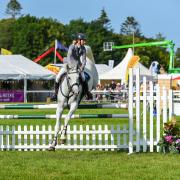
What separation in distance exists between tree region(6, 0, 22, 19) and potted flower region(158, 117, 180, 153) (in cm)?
13919

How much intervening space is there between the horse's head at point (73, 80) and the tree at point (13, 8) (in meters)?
139

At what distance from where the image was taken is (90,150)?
12.9 m

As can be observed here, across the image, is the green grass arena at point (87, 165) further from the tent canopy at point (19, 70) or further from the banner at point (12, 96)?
the banner at point (12, 96)

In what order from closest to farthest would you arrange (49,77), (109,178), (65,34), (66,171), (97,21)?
(109,178), (66,171), (49,77), (65,34), (97,21)

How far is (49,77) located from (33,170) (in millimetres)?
35549

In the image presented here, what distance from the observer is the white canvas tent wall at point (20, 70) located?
43.0 meters

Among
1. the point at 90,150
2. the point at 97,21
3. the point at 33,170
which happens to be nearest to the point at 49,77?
the point at 90,150

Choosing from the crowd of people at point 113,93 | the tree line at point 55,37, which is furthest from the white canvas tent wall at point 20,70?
the tree line at point 55,37

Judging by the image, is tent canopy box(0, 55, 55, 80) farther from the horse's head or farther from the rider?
the horse's head

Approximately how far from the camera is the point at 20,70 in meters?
44.1

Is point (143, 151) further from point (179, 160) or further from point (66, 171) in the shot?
point (66, 171)

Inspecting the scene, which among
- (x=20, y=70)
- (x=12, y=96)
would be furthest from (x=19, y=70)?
(x=12, y=96)

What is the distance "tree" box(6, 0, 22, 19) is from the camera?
149 meters

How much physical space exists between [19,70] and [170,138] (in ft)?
108
